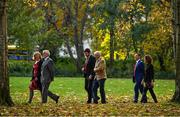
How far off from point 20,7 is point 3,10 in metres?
21.6

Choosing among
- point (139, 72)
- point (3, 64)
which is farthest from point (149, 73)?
point (3, 64)

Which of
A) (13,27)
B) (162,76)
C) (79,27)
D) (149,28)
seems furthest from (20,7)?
(79,27)

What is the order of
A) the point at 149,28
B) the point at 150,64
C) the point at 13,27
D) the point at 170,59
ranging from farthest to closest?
the point at 170,59 < the point at 149,28 < the point at 13,27 < the point at 150,64

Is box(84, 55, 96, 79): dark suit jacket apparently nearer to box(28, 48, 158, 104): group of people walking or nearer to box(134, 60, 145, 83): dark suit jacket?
box(28, 48, 158, 104): group of people walking

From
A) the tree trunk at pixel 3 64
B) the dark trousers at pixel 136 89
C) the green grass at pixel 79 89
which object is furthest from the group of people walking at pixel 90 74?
the green grass at pixel 79 89

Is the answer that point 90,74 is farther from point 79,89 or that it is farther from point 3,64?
point 79,89

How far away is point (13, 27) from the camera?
37594 mm

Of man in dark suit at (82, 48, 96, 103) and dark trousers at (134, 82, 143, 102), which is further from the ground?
man in dark suit at (82, 48, 96, 103)

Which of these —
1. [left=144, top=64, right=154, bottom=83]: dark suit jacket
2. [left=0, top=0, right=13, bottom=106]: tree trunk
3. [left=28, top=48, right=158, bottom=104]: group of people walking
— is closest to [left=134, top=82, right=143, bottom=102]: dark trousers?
[left=28, top=48, right=158, bottom=104]: group of people walking

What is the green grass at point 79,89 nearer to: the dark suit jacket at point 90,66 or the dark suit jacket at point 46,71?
the dark suit jacket at point 90,66

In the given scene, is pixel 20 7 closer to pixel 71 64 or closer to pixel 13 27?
pixel 13 27

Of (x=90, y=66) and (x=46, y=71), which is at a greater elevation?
(x=90, y=66)

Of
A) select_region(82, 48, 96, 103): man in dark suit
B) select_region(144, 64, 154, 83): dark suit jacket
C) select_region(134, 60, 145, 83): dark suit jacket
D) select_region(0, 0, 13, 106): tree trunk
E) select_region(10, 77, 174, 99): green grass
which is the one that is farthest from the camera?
select_region(10, 77, 174, 99): green grass

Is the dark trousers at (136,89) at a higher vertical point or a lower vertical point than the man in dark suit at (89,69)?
lower
